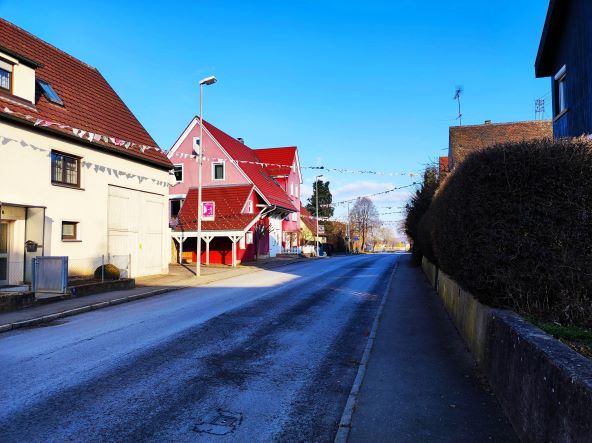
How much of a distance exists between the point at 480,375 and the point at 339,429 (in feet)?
7.87

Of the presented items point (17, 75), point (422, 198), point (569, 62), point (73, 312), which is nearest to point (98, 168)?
point (17, 75)

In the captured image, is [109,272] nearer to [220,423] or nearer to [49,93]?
[49,93]

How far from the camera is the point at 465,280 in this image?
6.63m

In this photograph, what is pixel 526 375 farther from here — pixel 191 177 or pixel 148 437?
pixel 191 177

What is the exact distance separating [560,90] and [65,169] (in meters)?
16.6

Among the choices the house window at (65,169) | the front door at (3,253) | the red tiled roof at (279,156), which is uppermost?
the red tiled roof at (279,156)

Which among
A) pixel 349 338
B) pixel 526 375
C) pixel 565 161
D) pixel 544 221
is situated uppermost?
pixel 565 161

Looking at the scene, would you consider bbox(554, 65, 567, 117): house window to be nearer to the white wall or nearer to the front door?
the white wall

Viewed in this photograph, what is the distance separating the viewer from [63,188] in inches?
606

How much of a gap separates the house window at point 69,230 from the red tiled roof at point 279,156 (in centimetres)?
2716

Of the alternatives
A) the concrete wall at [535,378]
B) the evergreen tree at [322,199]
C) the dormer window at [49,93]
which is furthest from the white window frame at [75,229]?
the evergreen tree at [322,199]

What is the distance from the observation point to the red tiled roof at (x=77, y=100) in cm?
1568

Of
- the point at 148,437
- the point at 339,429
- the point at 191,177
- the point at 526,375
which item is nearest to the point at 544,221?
the point at 526,375

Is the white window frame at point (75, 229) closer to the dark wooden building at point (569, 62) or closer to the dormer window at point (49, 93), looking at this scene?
the dormer window at point (49, 93)
